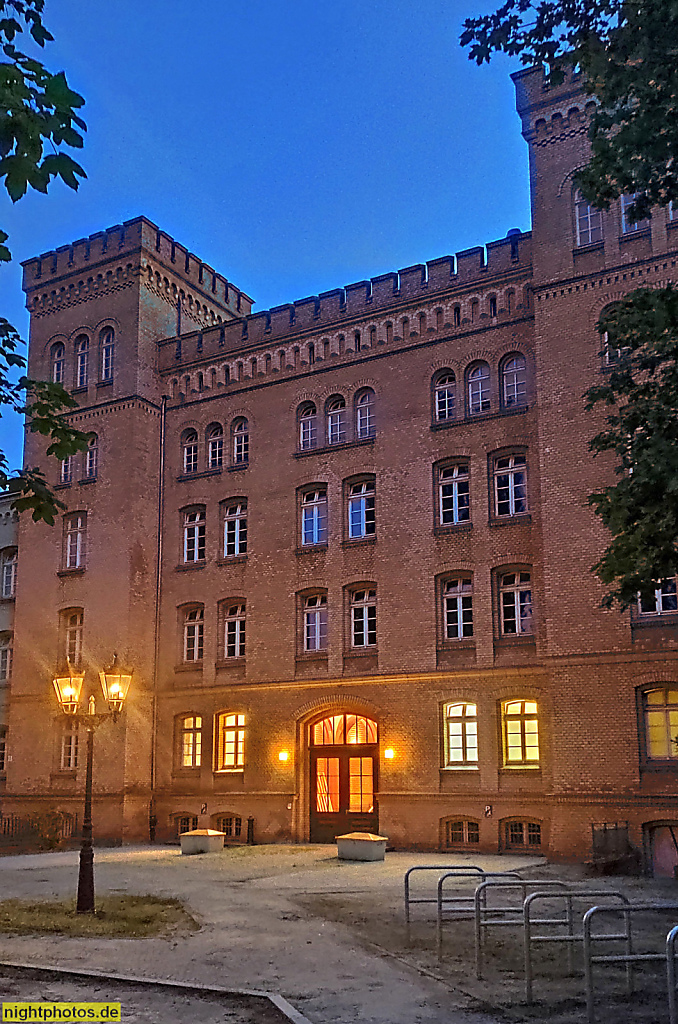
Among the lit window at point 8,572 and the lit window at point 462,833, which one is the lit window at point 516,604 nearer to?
the lit window at point 462,833

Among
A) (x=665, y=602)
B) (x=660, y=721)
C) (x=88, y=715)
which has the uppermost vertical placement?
(x=665, y=602)

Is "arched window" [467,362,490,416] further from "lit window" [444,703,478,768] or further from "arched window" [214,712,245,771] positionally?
"arched window" [214,712,245,771]

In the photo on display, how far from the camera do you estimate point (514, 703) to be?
78.7ft

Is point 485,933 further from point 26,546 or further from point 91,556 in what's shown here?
point 26,546

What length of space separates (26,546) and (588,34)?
84.5ft

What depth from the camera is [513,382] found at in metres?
25.3

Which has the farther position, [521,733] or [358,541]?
[358,541]

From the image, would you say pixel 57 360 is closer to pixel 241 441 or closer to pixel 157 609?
pixel 241 441

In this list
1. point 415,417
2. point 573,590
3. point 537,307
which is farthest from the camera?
point 415,417

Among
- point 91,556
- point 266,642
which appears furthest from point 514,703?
point 91,556

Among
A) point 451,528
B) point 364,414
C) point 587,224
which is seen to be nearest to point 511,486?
point 451,528

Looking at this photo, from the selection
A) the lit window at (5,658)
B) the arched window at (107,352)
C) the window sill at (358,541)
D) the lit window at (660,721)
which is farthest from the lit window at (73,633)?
the lit window at (660,721)

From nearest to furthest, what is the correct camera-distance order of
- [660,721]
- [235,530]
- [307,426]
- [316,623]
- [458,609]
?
1. [660,721]
2. [458,609]
3. [316,623]
4. [307,426]
5. [235,530]

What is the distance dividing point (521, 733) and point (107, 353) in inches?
686
